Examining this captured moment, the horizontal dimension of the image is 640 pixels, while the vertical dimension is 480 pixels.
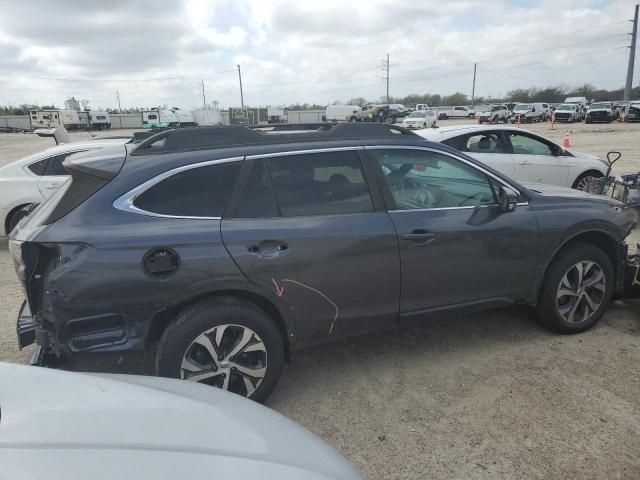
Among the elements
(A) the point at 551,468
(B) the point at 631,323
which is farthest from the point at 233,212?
(B) the point at 631,323

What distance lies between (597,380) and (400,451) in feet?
5.45

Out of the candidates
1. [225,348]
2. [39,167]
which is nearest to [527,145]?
[225,348]

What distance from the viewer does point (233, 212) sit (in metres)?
3.08

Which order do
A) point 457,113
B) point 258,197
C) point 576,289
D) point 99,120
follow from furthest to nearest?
point 457,113 < point 99,120 < point 576,289 < point 258,197

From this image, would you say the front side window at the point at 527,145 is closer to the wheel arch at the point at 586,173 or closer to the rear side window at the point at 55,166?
the wheel arch at the point at 586,173

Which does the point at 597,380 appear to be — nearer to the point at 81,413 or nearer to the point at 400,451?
the point at 400,451

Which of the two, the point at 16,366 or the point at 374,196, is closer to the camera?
the point at 16,366

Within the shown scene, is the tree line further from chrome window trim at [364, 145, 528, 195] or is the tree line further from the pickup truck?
chrome window trim at [364, 145, 528, 195]

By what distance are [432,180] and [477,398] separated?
1.61m

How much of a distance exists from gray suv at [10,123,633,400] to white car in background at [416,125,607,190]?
4.12m

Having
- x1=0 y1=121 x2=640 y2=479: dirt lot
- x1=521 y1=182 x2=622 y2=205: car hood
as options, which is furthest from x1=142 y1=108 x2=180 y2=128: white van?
x1=521 y1=182 x2=622 y2=205: car hood

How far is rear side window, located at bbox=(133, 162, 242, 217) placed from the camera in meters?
2.98

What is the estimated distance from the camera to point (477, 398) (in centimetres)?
334

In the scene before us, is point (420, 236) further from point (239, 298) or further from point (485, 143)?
point (485, 143)
